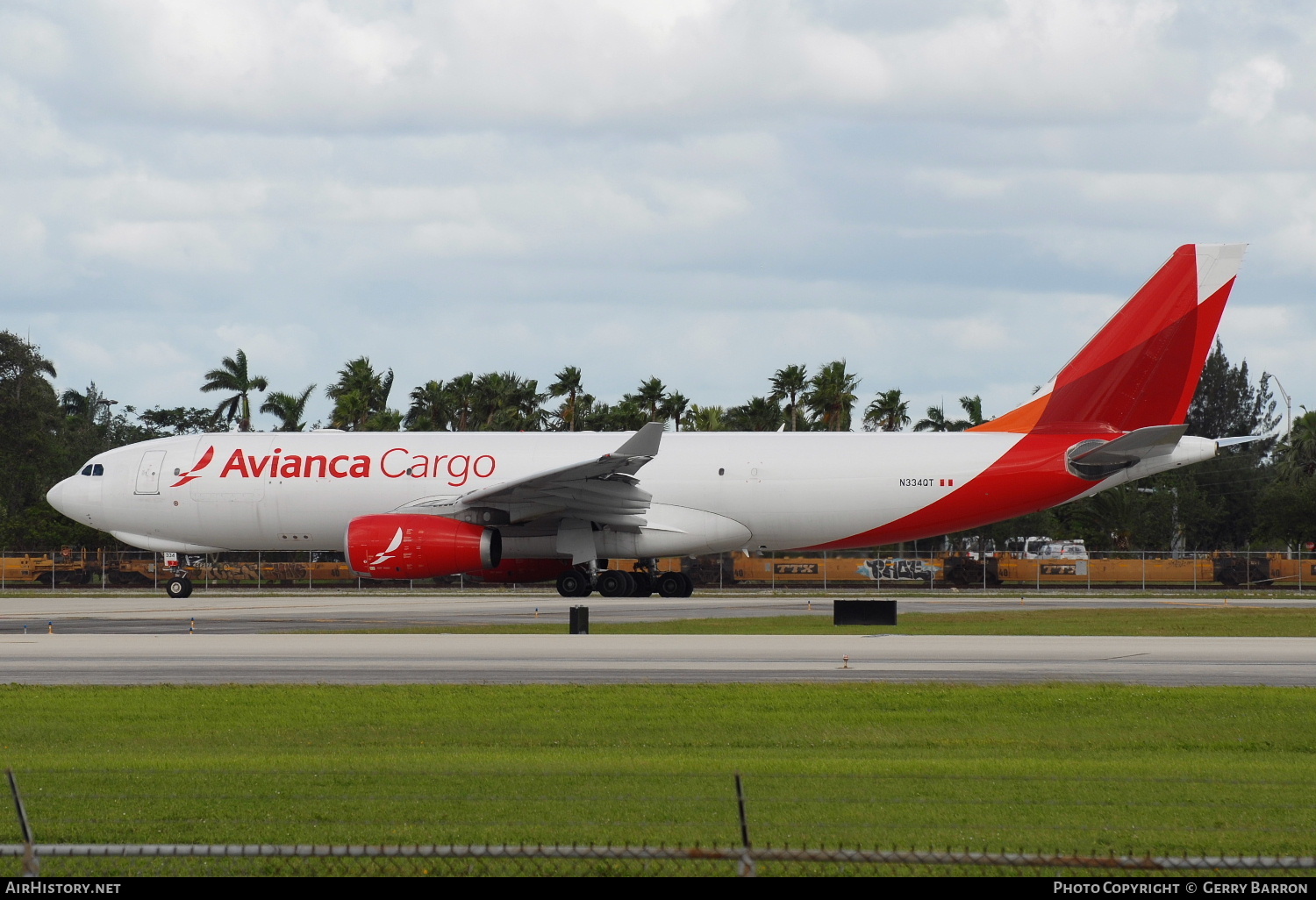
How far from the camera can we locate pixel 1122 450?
110 ft

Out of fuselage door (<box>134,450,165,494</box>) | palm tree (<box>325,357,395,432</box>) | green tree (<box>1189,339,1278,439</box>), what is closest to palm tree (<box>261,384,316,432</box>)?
palm tree (<box>325,357,395,432</box>)

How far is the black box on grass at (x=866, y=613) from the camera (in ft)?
90.5

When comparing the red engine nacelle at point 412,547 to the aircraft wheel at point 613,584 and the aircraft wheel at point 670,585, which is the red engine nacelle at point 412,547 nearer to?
the aircraft wheel at point 613,584

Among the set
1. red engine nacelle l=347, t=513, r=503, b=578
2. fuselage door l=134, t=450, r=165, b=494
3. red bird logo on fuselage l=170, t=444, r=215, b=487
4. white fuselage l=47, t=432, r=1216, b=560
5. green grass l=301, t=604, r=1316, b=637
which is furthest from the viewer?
fuselage door l=134, t=450, r=165, b=494

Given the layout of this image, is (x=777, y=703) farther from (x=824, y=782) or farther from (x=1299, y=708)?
(x=1299, y=708)

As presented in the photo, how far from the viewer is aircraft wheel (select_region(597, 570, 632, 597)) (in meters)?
36.9

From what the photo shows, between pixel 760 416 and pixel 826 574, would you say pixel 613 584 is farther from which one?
pixel 760 416

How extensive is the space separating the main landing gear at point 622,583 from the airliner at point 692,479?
6cm

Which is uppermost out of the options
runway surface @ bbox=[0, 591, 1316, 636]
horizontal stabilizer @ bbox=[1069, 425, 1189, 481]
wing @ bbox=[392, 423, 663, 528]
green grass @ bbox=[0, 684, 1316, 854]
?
horizontal stabilizer @ bbox=[1069, 425, 1189, 481]

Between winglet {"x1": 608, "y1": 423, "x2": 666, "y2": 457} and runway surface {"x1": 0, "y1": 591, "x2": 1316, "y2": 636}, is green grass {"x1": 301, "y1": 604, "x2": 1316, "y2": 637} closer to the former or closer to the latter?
runway surface {"x1": 0, "y1": 591, "x2": 1316, "y2": 636}

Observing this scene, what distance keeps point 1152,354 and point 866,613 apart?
1252 cm

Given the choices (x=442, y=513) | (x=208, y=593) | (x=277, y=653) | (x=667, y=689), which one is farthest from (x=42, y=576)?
(x=667, y=689)

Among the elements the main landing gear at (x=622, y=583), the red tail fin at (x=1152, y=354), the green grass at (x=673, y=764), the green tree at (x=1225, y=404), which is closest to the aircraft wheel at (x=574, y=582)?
the main landing gear at (x=622, y=583)

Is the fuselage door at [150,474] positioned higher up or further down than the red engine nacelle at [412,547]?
higher up
